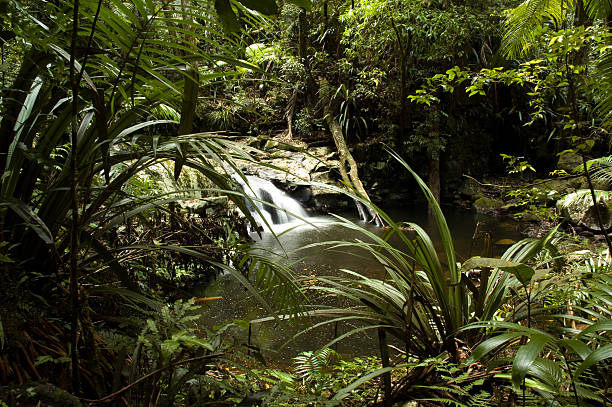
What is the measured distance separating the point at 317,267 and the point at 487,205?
502 cm

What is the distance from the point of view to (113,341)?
75 cm

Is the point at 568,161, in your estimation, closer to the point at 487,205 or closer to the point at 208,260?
the point at 487,205

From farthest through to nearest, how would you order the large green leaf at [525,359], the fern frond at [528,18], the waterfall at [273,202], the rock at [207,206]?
the waterfall at [273,202] → the rock at [207,206] → the fern frond at [528,18] → the large green leaf at [525,359]

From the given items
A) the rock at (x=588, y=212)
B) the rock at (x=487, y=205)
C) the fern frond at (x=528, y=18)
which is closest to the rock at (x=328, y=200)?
the rock at (x=487, y=205)

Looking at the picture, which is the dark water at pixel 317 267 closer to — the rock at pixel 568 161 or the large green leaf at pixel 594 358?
the large green leaf at pixel 594 358

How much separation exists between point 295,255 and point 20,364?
355cm

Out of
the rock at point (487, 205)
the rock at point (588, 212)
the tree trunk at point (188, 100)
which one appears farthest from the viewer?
the rock at point (487, 205)

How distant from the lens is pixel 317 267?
146 inches

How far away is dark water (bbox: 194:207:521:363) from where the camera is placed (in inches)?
82.0

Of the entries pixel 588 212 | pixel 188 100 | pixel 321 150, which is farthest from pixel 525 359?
pixel 321 150

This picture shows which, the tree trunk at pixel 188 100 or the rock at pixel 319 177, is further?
the rock at pixel 319 177

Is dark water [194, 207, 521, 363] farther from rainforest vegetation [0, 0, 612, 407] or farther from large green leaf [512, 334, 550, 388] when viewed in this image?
large green leaf [512, 334, 550, 388]

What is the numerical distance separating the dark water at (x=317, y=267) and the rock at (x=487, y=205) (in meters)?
0.28

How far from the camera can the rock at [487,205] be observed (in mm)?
6922
